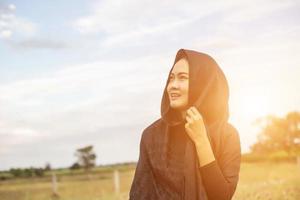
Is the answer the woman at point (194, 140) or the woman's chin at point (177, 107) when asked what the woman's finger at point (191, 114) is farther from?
the woman's chin at point (177, 107)

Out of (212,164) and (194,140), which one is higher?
(194,140)

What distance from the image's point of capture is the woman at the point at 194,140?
122 inches

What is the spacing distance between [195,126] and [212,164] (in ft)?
0.70

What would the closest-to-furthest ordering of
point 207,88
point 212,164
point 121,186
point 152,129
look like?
point 212,164, point 207,88, point 152,129, point 121,186

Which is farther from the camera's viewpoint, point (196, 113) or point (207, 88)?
point (207, 88)

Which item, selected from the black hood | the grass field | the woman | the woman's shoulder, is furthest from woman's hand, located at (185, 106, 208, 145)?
the grass field

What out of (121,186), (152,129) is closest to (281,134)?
(121,186)

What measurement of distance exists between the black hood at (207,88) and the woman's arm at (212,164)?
141 mm

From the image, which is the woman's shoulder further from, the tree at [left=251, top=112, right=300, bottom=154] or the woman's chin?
the tree at [left=251, top=112, right=300, bottom=154]

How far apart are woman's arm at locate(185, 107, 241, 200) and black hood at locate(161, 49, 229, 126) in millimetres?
141

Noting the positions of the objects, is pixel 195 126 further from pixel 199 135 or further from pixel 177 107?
pixel 177 107

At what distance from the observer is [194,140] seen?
3.12m

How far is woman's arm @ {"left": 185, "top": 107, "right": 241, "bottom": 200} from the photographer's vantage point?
3.09 meters

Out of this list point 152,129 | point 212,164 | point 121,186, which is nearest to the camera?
point 212,164
